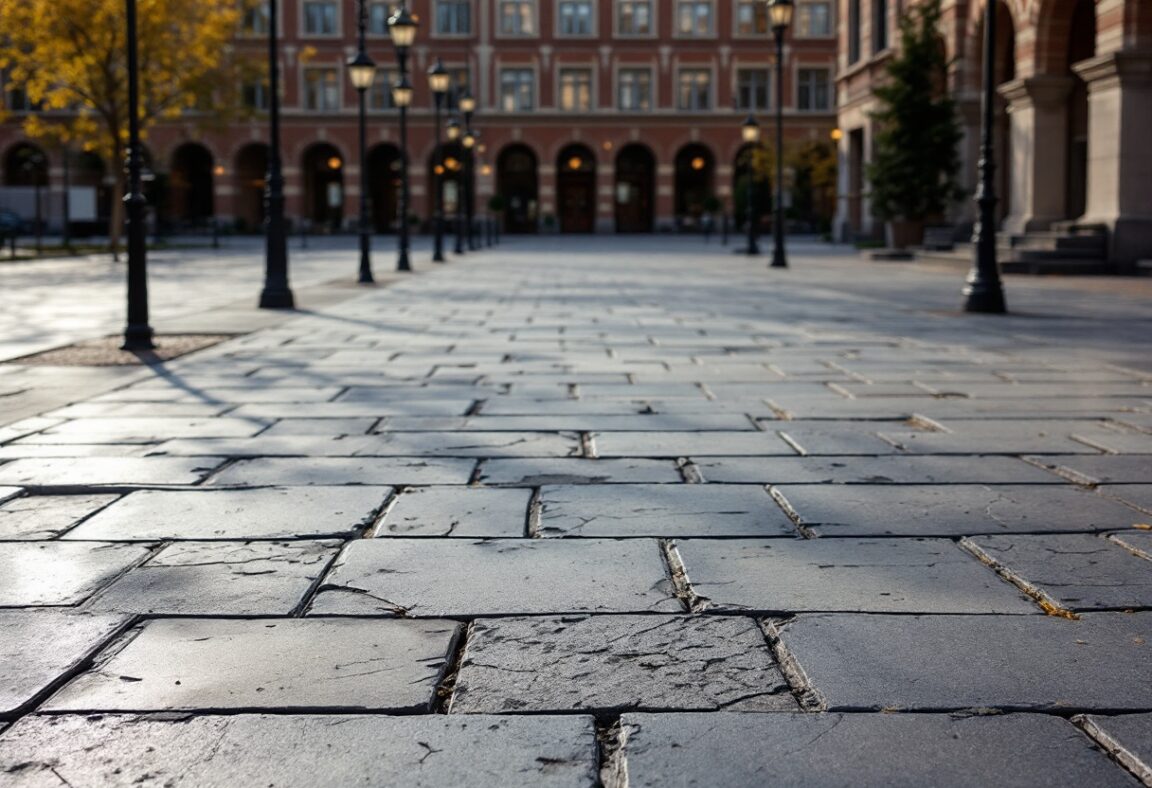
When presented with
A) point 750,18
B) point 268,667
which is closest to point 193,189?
point 750,18

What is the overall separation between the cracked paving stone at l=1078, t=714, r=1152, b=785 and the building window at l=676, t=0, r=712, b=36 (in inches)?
2601

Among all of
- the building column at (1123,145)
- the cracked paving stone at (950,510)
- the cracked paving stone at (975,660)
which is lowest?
the cracked paving stone at (975,660)

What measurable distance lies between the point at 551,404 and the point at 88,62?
32.7 meters

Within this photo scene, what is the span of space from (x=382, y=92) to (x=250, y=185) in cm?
Answer: 866

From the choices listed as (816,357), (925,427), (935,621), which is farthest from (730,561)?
(816,357)

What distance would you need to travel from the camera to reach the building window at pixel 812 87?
66.3 meters

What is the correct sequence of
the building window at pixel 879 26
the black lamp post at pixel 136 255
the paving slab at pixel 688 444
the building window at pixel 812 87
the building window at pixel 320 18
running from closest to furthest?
the paving slab at pixel 688 444
the black lamp post at pixel 136 255
the building window at pixel 879 26
the building window at pixel 320 18
the building window at pixel 812 87

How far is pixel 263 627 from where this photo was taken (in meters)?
3.71

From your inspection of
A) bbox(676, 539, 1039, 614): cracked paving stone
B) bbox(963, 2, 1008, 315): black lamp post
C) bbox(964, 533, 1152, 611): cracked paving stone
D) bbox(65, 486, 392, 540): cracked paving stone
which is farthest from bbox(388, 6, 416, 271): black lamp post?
bbox(964, 533, 1152, 611): cracked paving stone

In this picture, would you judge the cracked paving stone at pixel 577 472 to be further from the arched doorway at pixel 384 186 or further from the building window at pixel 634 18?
the arched doorway at pixel 384 186

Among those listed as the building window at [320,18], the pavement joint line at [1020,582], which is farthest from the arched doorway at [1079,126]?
the building window at [320,18]

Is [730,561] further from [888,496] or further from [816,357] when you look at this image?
[816,357]

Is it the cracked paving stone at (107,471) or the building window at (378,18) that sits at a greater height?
the building window at (378,18)

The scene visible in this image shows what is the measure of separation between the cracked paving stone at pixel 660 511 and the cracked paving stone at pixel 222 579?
951 mm
